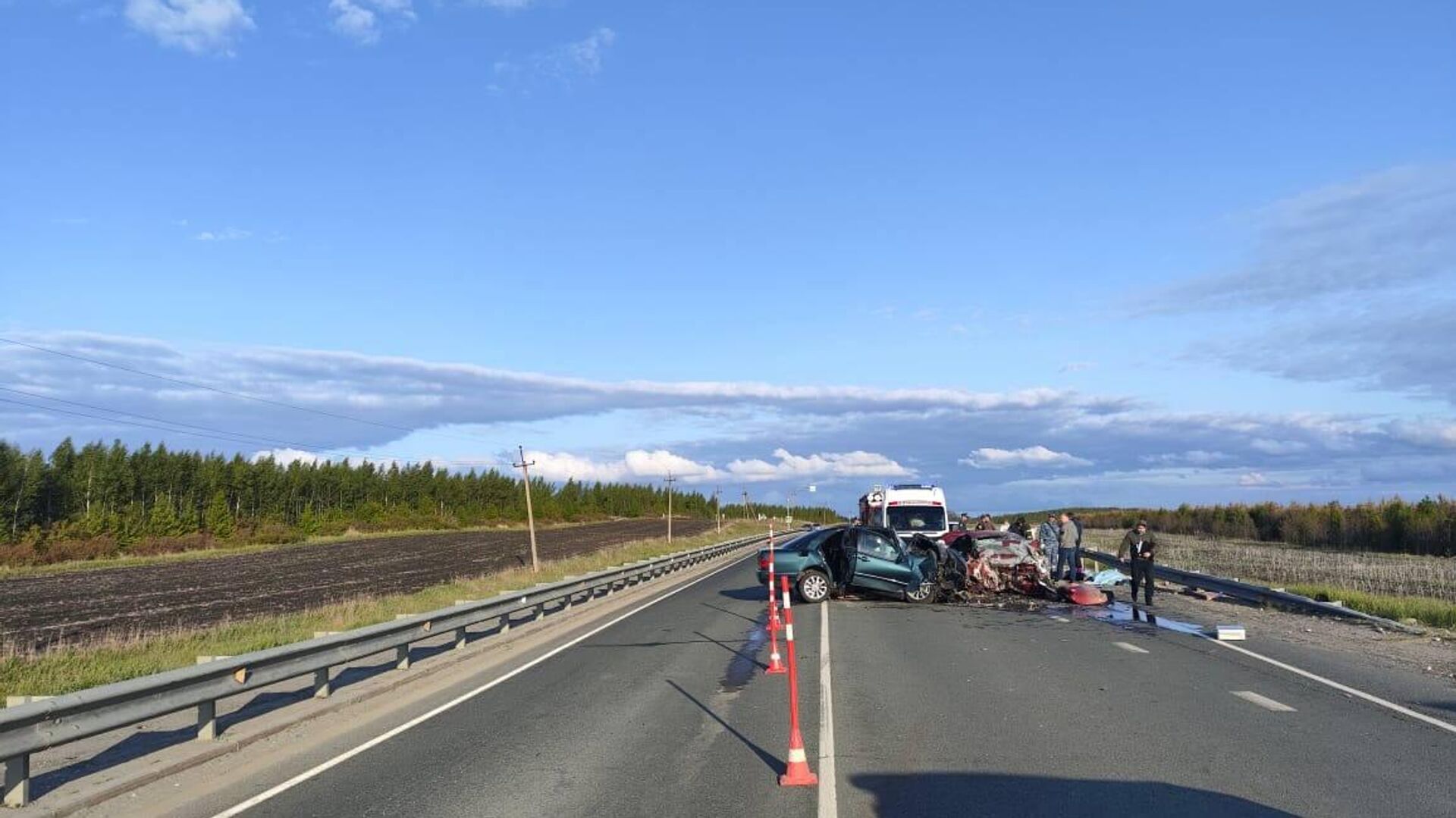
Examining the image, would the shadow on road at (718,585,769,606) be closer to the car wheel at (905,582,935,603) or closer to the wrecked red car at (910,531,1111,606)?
the car wheel at (905,582,935,603)

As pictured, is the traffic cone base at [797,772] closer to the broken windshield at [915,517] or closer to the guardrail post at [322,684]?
the guardrail post at [322,684]

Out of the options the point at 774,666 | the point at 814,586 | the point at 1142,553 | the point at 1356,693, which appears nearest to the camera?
the point at 1356,693

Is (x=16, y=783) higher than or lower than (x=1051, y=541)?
lower

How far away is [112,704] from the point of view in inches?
324

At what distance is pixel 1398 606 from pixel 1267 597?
2616mm

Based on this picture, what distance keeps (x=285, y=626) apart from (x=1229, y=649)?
15049 millimetres

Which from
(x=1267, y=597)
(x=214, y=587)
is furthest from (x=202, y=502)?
(x=1267, y=597)

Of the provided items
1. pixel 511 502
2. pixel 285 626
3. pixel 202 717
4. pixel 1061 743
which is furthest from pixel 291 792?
pixel 511 502

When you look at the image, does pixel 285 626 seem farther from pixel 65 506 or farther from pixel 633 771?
pixel 65 506

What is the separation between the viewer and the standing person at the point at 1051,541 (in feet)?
94.3

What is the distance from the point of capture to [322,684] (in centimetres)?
1173

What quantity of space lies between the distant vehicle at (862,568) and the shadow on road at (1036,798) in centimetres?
1589

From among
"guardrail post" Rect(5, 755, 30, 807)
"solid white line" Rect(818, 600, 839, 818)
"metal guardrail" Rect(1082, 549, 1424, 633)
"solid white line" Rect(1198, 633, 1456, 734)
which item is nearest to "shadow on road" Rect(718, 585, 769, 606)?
"metal guardrail" Rect(1082, 549, 1424, 633)

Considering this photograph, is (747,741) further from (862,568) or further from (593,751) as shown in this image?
(862,568)
